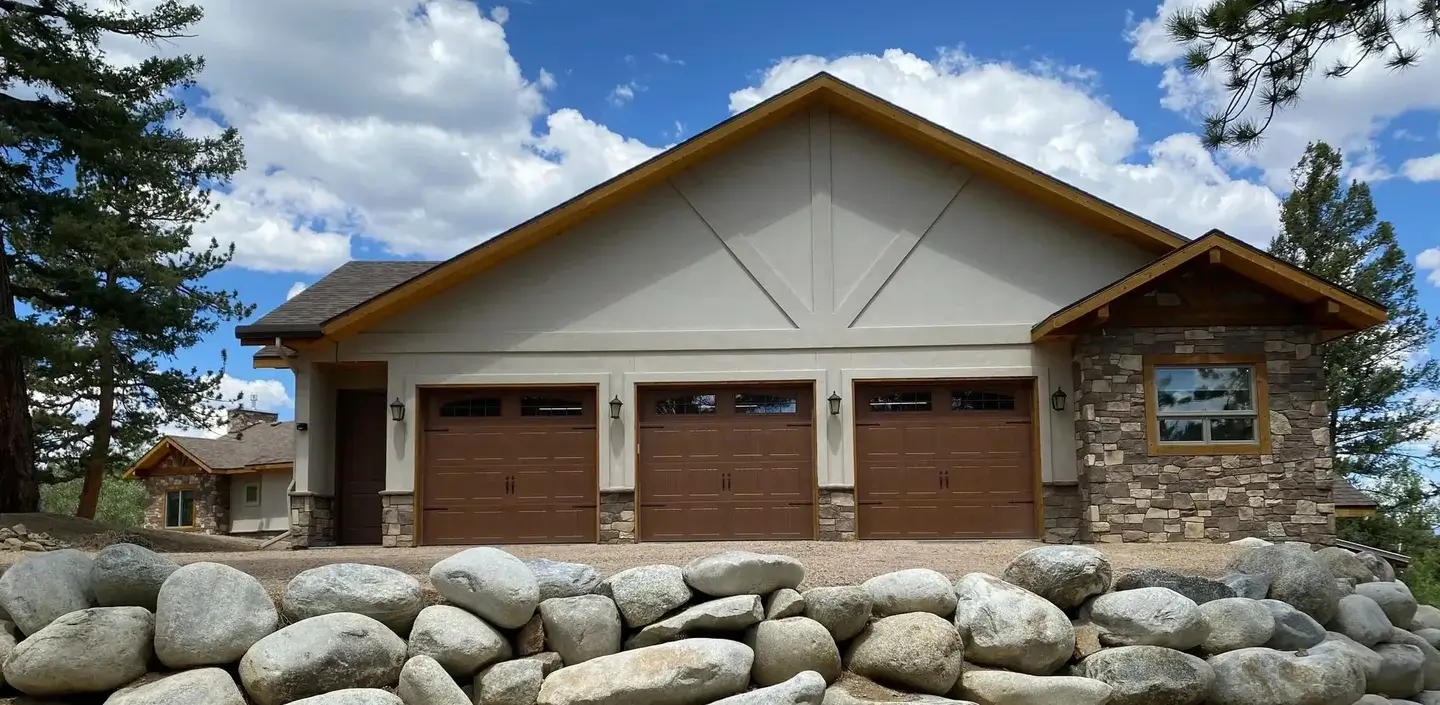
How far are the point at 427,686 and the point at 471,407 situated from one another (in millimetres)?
6843

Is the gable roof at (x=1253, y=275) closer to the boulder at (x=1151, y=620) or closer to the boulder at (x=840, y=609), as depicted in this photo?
the boulder at (x=1151, y=620)

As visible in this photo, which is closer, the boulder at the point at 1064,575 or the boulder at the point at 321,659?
the boulder at the point at 321,659

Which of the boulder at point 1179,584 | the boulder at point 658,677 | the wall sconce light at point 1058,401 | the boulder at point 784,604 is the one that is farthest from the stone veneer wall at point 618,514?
the boulder at point 1179,584

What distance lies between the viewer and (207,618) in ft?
21.1

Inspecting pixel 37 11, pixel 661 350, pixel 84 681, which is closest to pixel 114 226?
pixel 37 11

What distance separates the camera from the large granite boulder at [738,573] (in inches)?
273

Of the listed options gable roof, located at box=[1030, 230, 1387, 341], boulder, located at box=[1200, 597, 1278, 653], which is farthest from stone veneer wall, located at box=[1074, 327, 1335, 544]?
boulder, located at box=[1200, 597, 1278, 653]

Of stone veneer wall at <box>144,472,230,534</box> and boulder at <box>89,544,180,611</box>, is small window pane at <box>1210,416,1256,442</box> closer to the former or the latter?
boulder at <box>89,544,180,611</box>

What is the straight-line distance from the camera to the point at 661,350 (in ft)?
41.6

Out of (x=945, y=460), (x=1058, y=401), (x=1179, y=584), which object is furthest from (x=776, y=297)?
(x=1179, y=584)

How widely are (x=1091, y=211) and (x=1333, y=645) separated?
19.9 ft

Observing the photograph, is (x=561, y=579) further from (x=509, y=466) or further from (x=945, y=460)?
(x=945, y=460)

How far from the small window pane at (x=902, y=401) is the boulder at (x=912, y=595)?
5495 mm

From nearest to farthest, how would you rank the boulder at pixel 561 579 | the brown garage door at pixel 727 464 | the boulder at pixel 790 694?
the boulder at pixel 790 694 → the boulder at pixel 561 579 → the brown garage door at pixel 727 464
